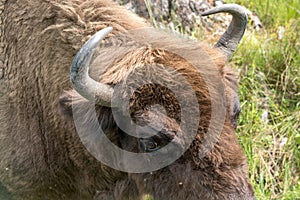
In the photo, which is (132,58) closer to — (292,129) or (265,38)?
(292,129)

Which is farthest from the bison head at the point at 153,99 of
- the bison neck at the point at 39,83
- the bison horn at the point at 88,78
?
the bison neck at the point at 39,83

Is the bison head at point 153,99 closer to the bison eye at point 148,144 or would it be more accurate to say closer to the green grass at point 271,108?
the bison eye at point 148,144

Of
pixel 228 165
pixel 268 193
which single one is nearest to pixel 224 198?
pixel 228 165

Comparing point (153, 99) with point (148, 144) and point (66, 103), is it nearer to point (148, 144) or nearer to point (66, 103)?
point (148, 144)

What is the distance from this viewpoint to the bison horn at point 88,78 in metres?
3.48

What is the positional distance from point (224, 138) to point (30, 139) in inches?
55.6

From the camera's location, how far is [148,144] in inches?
148

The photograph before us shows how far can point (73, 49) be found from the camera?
13.7 ft

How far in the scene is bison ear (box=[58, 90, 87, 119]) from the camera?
12.7 ft

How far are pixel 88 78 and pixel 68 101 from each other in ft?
1.16

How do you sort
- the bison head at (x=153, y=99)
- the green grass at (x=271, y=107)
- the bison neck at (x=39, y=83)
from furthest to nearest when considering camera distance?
the green grass at (x=271, y=107) < the bison neck at (x=39, y=83) < the bison head at (x=153, y=99)

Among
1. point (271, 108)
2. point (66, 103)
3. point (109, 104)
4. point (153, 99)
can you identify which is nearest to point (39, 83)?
point (66, 103)

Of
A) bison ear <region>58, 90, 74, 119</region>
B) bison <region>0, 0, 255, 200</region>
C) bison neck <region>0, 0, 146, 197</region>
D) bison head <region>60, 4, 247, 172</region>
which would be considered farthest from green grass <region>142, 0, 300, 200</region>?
bison ear <region>58, 90, 74, 119</region>

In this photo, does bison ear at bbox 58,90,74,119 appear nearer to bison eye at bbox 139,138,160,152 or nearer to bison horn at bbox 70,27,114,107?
bison horn at bbox 70,27,114,107
